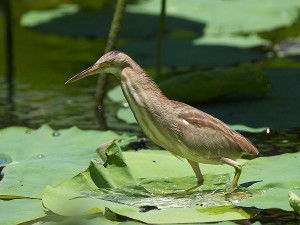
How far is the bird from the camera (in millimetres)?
3350

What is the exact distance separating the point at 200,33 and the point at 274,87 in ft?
7.33

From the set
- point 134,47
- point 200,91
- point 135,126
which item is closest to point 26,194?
point 135,126

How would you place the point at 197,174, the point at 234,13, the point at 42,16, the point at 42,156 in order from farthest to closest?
the point at 42,16 → the point at 234,13 → the point at 42,156 → the point at 197,174

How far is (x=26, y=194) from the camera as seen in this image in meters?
3.54

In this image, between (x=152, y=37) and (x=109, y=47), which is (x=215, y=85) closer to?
(x=109, y=47)

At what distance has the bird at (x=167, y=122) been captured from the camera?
335 cm

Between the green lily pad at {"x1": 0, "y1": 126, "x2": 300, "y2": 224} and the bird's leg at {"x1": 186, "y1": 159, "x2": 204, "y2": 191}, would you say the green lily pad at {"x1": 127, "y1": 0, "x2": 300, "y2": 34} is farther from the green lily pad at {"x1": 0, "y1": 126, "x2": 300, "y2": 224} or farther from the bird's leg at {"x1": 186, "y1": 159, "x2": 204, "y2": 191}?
the bird's leg at {"x1": 186, "y1": 159, "x2": 204, "y2": 191}

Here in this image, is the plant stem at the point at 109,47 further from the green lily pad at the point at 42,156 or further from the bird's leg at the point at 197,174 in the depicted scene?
the bird's leg at the point at 197,174

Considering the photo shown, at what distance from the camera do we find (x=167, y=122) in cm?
335

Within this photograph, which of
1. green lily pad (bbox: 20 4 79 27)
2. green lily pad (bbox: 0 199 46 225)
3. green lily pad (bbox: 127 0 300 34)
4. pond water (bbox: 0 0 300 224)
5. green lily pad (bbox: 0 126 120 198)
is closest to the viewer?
green lily pad (bbox: 0 199 46 225)

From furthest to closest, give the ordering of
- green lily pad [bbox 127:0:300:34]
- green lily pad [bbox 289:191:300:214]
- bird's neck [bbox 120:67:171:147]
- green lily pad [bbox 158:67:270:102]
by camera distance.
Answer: green lily pad [bbox 127:0:300:34], green lily pad [bbox 158:67:270:102], bird's neck [bbox 120:67:171:147], green lily pad [bbox 289:191:300:214]

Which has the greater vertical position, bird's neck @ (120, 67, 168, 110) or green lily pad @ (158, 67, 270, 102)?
bird's neck @ (120, 67, 168, 110)

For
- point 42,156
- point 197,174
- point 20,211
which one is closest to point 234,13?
point 42,156

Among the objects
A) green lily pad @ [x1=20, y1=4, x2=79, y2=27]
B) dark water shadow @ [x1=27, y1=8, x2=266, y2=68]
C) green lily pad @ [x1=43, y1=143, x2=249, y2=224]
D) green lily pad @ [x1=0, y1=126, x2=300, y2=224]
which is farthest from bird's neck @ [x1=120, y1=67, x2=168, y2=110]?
green lily pad @ [x1=20, y1=4, x2=79, y2=27]
